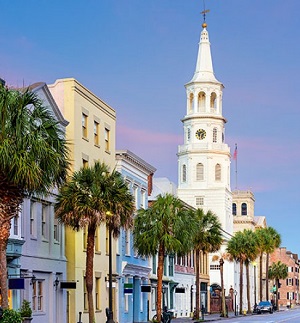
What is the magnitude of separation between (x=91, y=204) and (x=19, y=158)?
503 inches

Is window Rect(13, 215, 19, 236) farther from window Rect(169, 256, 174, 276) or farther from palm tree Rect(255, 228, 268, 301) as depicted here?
palm tree Rect(255, 228, 268, 301)

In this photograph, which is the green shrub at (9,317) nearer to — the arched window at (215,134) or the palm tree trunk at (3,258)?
the palm tree trunk at (3,258)

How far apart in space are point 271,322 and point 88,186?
25168 mm

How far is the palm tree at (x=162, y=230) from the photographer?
182 ft

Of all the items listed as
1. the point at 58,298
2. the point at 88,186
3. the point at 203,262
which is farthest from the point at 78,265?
the point at 203,262

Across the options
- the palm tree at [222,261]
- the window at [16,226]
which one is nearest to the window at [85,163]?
the window at [16,226]

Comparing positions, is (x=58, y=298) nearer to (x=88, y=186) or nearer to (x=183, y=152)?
(x=88, y=186)

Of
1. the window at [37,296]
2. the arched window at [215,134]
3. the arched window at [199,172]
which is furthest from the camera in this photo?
the arched window at [199,172]

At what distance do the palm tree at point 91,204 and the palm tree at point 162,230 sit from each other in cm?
1160

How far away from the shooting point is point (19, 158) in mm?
29766

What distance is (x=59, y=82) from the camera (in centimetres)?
5028

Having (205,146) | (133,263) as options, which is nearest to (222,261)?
(133,263)

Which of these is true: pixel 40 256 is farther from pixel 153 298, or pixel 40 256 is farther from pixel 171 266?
pixel 171 266

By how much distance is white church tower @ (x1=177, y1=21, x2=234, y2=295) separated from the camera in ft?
401
